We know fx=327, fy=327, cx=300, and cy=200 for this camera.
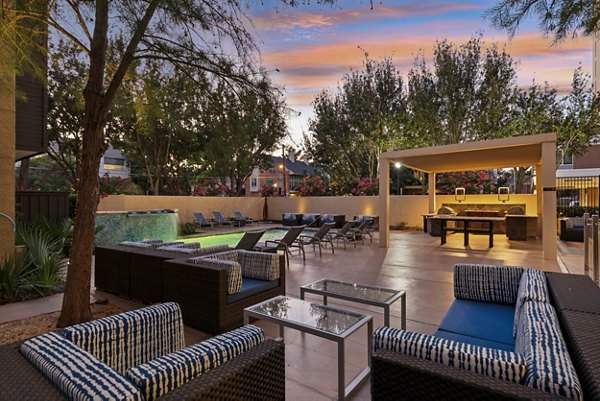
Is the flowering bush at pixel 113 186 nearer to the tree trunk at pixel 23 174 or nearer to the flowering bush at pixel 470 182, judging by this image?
the tree trunk at pixel 23 174

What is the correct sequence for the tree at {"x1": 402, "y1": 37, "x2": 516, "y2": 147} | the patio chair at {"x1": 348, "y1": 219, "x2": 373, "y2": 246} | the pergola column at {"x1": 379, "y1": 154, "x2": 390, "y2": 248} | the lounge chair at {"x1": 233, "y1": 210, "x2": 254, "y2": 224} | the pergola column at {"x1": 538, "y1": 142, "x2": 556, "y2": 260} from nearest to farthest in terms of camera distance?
the pergola column at {"x1": 538, "y1": 142, "x2": 556, "y2": 260} → the pergola column at {"x1": 379, "y1": 154, "x2": 390, "y2": 248} → the patio chair at {"x1": 348, "y1": 219, "x2": 373, "y2": 246} → the tree at {"x1": 402, "y1": 37, "x2": 516, "y2": 147} → the lounge chair at {"x1": 233, "y1": 210, "x2": 254, "y2": 224}

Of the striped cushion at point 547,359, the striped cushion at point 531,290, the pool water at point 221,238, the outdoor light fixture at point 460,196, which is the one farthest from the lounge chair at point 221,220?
the striped cushion at point 547,359

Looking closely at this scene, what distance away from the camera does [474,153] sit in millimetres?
9547

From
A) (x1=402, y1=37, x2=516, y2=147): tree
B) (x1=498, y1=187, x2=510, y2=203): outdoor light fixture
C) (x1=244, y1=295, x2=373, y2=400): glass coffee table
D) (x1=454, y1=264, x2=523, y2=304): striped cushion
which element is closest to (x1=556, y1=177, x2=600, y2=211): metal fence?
(x1=498, y1=187, x2=510, y2=203): outdoor light fixture

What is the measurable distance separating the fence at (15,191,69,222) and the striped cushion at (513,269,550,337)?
28.7 ft

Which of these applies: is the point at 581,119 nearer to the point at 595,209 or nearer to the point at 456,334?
the point at 595,209

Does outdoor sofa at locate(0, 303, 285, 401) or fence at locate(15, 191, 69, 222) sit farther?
fence at locate(15, 191, 69, 222)

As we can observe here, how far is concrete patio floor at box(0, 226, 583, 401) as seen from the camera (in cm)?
260

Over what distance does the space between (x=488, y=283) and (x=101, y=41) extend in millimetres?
4603

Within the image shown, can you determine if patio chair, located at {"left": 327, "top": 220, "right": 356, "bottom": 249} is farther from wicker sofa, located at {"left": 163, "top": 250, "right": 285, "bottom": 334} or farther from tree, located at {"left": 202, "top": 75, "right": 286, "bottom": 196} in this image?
tree, located at {"left": 202, "top": 75, "right": 286, "bottom": 196}

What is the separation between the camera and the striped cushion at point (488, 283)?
119 inches

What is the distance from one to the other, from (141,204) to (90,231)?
1146 cm

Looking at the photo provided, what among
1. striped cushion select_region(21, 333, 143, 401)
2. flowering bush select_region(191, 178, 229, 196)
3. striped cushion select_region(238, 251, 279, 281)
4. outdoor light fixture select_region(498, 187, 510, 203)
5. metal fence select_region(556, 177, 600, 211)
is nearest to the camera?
striped cushion select_region(21, 333, 143, 401)

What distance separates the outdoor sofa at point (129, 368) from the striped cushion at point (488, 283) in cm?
228
